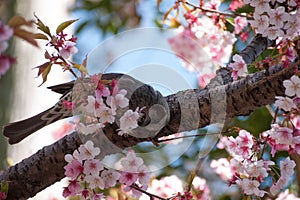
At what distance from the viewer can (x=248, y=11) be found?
1.62 metres

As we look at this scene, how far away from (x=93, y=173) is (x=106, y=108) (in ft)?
0.45

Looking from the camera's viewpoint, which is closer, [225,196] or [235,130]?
[235,130]

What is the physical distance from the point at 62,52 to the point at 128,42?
0.98ft

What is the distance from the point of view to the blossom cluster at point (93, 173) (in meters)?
1.09

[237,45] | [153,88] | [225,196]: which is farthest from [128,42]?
[225,196]

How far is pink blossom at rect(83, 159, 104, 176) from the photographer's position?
1.10 meters

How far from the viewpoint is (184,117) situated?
117cm

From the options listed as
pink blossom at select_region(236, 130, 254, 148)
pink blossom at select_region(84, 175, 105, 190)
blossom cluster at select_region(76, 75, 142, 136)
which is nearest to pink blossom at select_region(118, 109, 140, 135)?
blossom cluster at select_region(76, 75, 142, 136)

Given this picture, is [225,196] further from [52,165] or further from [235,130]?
[52,165]

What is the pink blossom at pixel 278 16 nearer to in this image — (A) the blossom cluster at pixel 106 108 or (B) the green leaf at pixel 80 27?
(A) the blossom cluster at pixel 106 108

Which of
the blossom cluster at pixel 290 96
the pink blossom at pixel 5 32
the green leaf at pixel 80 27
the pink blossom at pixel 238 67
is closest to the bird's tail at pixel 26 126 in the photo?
the pink blossom at pixel 238 67

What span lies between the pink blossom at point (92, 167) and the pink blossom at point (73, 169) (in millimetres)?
14

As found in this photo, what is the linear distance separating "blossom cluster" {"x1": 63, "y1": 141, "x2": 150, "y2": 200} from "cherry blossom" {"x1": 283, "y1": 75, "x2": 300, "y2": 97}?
0.32 m

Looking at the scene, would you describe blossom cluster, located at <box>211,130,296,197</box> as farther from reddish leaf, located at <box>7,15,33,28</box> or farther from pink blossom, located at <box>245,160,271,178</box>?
reddish leaf, located at <box>7,15,33,28</box>
